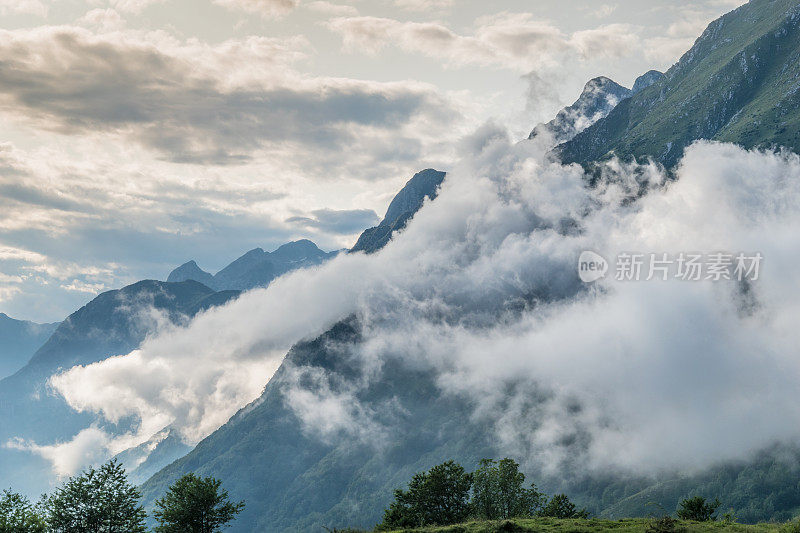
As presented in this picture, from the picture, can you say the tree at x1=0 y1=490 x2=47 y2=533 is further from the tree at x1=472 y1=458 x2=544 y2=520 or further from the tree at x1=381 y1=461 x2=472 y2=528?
the tree at x1=472 y1=458 x2=544 y2=520

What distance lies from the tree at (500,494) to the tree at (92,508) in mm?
67819

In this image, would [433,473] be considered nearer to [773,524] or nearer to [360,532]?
[360,532]

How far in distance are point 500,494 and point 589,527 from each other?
75927 millimetres

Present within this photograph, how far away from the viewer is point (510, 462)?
13362 cm

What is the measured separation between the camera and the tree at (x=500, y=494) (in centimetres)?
12150

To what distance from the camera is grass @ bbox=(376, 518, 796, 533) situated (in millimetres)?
50250

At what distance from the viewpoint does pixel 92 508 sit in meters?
83.0

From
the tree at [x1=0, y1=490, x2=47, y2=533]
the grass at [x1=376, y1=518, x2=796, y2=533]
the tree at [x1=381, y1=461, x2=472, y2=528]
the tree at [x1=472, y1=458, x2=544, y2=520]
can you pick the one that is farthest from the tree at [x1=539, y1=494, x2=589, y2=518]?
the tree at [x1=0, y1=490, x2=47, y2=533]

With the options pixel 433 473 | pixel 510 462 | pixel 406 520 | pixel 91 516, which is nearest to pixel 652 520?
pixel 406 520

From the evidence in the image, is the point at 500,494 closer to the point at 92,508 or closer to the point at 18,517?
the point at 92,508

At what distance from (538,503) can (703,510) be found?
115 ft

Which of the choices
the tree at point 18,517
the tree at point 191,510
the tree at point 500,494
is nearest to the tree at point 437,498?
the tree at point 500,494

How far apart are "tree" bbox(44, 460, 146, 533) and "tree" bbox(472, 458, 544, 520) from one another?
67.8 meters

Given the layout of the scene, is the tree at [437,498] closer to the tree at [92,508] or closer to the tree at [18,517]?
the tree at [92,508]
